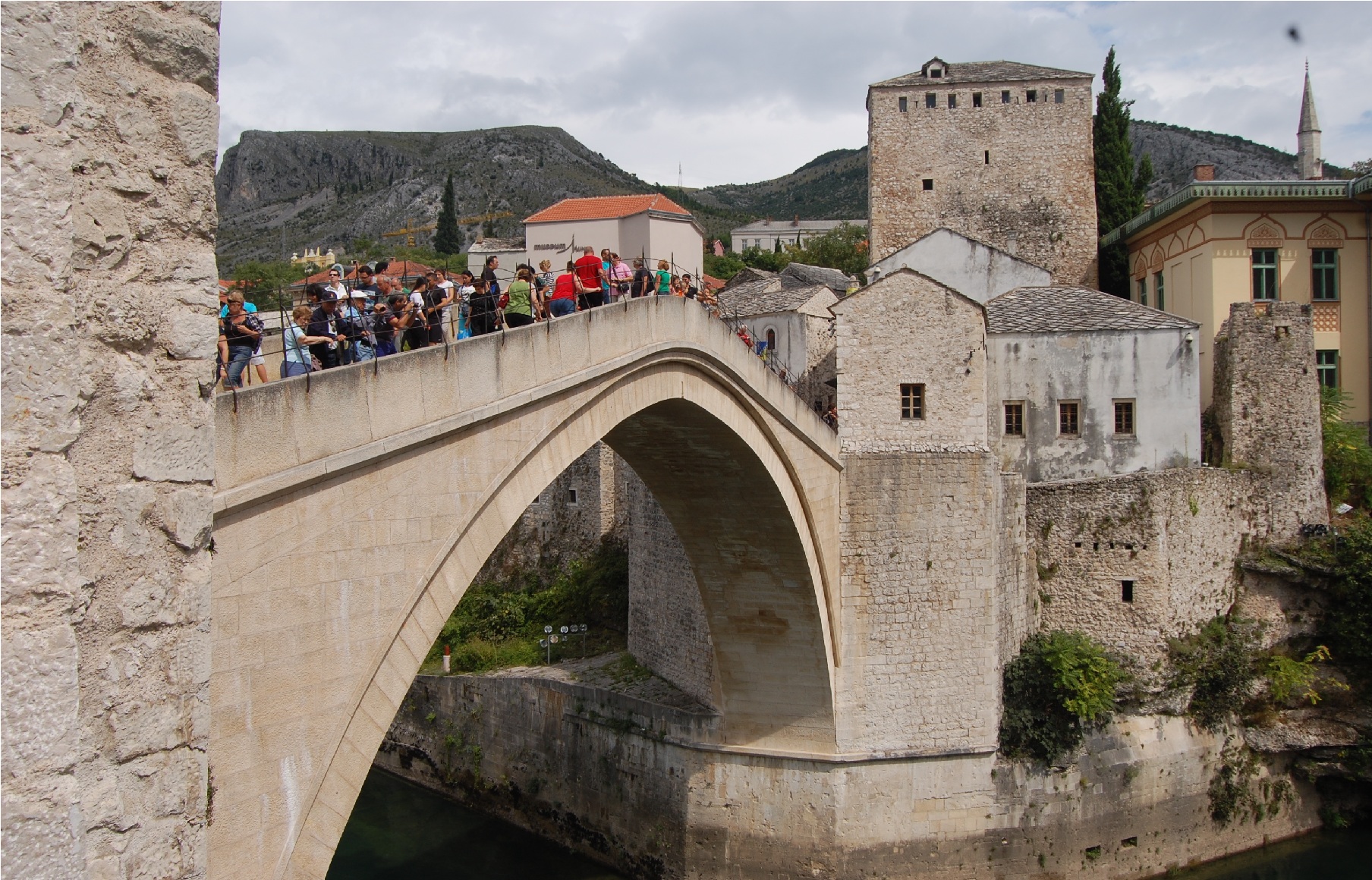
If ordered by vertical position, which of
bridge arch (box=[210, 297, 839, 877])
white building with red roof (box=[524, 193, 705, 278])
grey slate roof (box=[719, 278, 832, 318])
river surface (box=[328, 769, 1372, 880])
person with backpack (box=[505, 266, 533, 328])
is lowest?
river surface (box=[328, 769, 1372, 880])

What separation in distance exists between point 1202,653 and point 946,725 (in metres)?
5.17

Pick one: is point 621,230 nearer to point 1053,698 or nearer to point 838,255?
point 838,255

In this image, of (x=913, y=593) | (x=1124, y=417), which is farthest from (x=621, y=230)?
(x=913, y=593)

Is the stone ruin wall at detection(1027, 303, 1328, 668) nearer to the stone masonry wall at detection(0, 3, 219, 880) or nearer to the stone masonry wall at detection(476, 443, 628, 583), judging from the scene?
the stone masonry wall at detection(476, 443, 628, 583)

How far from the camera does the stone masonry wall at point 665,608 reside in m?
17.1

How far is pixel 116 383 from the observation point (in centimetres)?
270

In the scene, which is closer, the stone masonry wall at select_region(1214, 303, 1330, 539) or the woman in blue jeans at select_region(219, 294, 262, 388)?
the woman in blue jeans at select_region(219, 294, 262, 388)

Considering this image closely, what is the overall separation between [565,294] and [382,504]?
413cm

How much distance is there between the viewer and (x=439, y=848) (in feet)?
62.7

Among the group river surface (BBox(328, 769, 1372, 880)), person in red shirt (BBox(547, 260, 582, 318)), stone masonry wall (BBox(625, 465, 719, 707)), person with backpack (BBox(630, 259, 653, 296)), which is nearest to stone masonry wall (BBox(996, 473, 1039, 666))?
stone masonry wall (BBox(625, 465, 719, 707))

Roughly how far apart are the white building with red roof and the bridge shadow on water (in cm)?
1280

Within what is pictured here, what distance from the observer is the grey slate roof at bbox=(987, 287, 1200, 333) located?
→ 19500 millimetres

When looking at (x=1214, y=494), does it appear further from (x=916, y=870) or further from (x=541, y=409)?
(x=541, y=409)

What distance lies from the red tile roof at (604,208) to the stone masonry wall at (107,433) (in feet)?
94.4
